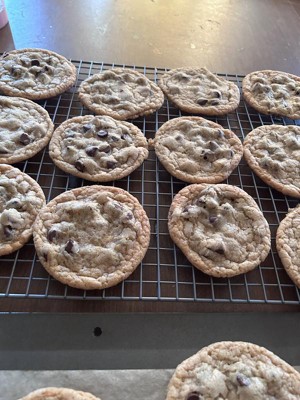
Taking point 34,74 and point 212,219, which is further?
point 34,74

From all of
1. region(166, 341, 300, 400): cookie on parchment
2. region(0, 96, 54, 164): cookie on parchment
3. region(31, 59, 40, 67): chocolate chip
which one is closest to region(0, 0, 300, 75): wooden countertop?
region(31, 59, 40, 67): chocolate chip

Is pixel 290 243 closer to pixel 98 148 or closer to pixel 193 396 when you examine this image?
pixel 193 396

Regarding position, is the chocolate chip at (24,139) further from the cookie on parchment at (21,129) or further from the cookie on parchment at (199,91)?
the cookie on parchment at (199,91)

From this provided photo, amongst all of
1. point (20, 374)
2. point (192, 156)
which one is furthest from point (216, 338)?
point (192, 156)

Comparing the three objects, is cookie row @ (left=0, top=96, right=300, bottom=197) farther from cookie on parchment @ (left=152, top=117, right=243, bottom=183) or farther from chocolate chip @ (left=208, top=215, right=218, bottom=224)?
chocolate chip @ (left=208, top=215, right=218, bottom=224)

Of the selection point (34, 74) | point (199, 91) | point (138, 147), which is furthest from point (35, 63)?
point (199, 91)

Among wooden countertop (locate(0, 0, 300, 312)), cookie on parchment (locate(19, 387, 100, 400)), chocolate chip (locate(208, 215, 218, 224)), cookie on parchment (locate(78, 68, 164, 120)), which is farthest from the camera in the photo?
wooden countertop (locate(0, 0, 300, 312))
